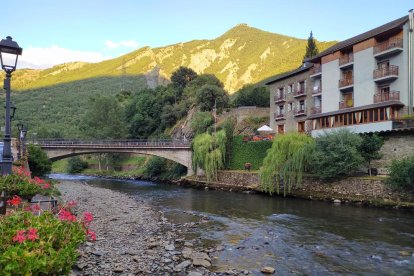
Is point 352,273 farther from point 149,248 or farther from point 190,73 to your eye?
point 190,73

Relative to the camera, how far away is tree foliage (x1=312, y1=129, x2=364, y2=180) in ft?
104

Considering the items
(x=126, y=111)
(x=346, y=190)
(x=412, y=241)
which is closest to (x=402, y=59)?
(x=346, y=190)

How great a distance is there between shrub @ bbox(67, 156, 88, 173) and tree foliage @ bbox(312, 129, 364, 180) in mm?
69349

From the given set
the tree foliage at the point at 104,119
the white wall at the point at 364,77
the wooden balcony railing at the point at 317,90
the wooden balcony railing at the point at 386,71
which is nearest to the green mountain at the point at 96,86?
the tree foliage at the point at 104,119

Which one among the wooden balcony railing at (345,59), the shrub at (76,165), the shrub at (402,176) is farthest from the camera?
the shrub at (76,165)

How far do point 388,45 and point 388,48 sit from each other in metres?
0.44

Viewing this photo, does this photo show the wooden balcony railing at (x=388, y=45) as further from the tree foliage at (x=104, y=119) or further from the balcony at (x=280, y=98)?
the tree foliage at (x=104, y=119)

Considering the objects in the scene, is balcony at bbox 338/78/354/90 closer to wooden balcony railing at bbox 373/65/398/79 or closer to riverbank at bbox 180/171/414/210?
wooden balcony railing at bbox 373/65/398/79

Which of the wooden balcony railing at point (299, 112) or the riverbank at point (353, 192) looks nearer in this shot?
the riverbank at point (353, 192)

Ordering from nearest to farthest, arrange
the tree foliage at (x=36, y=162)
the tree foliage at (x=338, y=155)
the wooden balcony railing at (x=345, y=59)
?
1. the tree foliage at (x=338, y=155)
2. the tree foliage at (x=36, y=162)
3. the wooden balcony railing at (x=345, y=59)

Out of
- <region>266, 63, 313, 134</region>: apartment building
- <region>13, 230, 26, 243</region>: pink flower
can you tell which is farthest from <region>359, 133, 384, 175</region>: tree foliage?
<region>13, 230, 26, 243</region>: pink flower

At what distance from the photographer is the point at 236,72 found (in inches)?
6811

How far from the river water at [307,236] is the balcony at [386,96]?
15678 millimetres

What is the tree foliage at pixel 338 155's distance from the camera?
31.6m
